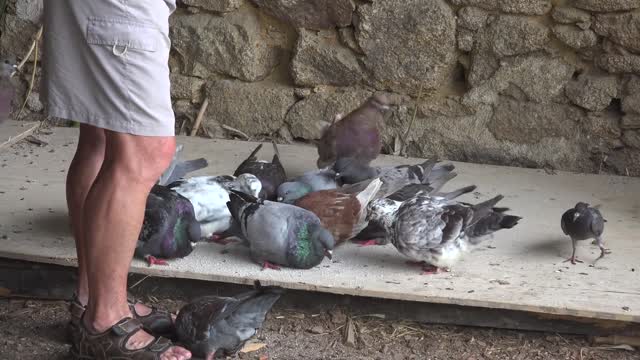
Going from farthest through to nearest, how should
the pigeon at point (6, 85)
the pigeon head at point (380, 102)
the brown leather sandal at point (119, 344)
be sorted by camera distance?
the pigeon at point (6, 85) → the pigeon head at point (380, 102) → the brown leather sandal at point (119, 344)

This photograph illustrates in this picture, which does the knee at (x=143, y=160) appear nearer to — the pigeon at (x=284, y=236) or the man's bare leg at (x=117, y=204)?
the man's bare leg at (x=117, y=204)

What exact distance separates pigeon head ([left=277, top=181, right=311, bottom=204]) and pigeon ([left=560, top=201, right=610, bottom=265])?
110 cm

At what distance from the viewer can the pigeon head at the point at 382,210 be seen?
3.93 metres

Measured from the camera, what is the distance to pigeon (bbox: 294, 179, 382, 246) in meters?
3.97

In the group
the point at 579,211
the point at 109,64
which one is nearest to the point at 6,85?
the point at 109,64

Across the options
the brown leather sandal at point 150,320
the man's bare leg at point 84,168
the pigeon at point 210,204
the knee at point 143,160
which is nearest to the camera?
the knee at point 143,160

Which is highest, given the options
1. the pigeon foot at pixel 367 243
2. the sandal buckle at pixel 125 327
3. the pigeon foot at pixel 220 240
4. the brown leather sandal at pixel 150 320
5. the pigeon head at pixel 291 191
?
the pigeon head at pixel 291 191

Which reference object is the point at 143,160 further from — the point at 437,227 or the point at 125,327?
the point at 437,227

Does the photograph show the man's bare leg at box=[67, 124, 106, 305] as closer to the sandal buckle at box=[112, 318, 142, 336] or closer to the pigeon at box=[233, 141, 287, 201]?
the sandal buckle at box=[112, 318, 142, 336]

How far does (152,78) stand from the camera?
293 centimetres

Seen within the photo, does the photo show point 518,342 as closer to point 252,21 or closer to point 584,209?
point 584,209

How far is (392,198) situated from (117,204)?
1.49 meters

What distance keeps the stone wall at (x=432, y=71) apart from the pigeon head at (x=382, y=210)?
132 centimetres

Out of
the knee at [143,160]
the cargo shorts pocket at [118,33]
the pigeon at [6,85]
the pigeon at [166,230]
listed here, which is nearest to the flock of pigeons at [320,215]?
the pigeon at [166,230]
